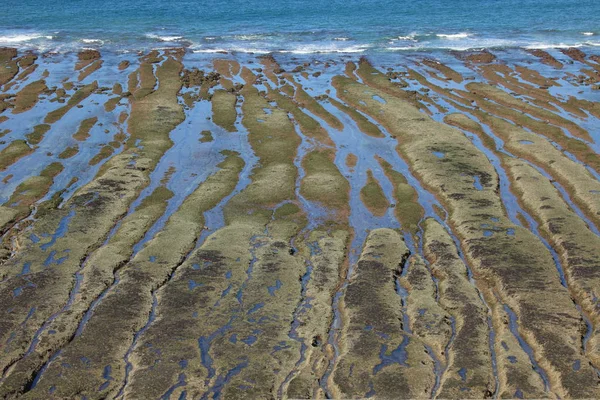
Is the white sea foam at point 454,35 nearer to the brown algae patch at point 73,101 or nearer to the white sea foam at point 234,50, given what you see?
the white sea foam at point 234,50

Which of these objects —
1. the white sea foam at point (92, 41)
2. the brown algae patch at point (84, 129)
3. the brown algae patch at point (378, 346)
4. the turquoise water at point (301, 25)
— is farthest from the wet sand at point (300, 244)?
the white sea foam at point (92, 41)

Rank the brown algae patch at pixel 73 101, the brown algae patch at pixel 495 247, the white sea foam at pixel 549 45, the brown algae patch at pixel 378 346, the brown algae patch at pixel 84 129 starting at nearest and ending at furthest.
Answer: the brown algae patch at pixel 378 346
the brown algae patch at pixel 495 247
the brown algae patch at pixel 84 129
the brown algae patch at pixel 73 101
the white sea foam at pixel 549 45

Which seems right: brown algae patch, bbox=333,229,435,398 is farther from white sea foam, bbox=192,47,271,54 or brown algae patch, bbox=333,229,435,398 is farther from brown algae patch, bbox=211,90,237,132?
white sea foam, bbox=192,47,271,54

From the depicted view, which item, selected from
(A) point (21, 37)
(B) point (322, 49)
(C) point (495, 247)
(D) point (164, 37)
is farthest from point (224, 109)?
(A) point (21, 37)

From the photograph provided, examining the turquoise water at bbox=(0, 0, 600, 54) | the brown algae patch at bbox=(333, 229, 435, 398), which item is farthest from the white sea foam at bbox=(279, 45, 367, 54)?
the brown algae patch at bbox=(333, 229, 435, 398)

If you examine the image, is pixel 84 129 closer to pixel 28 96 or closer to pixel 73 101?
pixel 73 101

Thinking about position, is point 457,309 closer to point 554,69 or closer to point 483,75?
point 483,75

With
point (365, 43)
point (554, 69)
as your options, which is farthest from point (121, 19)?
point (554, 69)
